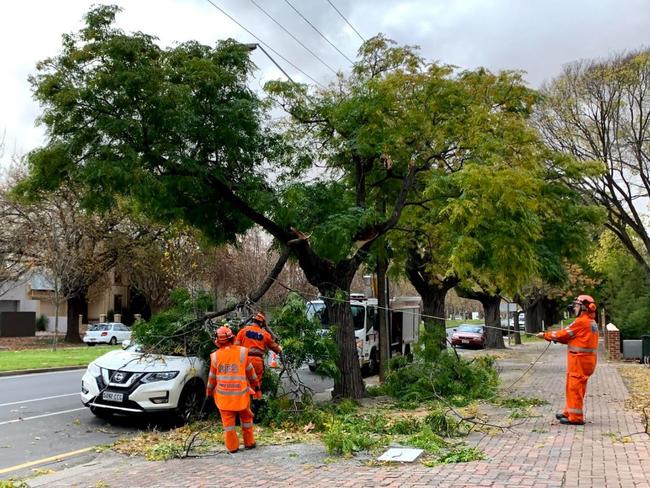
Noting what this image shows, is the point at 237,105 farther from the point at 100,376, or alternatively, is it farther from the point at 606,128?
the point at 606,128

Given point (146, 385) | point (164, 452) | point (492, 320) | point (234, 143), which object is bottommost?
point (164, 452)

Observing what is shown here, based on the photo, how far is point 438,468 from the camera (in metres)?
6.67

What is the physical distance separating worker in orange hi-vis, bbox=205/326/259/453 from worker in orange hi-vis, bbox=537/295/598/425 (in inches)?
168

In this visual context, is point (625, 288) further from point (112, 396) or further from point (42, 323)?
point (42, 323)

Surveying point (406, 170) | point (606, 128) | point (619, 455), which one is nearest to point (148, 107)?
point (406, 170)

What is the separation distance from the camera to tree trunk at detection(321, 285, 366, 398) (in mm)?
12578

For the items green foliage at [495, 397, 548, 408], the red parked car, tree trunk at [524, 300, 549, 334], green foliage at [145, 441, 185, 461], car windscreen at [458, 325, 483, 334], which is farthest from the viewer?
tree trunk at [524, 300, 549, 334]

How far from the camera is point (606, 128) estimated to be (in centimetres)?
2336

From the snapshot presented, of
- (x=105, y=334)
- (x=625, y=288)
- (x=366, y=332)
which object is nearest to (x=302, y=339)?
(x=366, y=332)

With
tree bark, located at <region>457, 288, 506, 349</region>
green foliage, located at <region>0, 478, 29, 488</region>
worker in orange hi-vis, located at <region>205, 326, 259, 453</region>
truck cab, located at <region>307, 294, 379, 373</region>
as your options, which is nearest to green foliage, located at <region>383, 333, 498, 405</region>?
truck cab, located at <region>307, 294, 379, 373</region>

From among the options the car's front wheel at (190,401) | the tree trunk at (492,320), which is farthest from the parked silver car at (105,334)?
the car's front wheel at (190,401)

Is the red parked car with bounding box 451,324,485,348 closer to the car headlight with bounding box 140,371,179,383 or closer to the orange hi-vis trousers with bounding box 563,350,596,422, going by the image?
the orange hi-vis trousers with bounding box 563,350,596,422

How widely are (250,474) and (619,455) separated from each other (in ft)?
13.4

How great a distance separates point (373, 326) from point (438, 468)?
12.6 m
